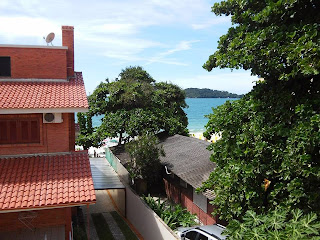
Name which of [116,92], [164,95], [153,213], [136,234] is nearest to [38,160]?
[153,213]

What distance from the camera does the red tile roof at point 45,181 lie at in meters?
10.3

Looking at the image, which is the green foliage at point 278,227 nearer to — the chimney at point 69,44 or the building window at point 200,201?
the building window at point 200,201

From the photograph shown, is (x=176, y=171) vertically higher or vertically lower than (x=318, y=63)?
lower

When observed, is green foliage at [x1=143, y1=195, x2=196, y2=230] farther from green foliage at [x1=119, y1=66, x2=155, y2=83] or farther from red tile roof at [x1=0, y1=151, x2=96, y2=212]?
green foliage at [x1=119, y1=66, x2=155, y2=83]

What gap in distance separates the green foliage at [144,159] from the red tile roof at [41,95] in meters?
5.99

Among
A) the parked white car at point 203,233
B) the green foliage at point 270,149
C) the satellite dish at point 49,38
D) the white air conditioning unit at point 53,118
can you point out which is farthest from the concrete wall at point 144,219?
the satellite dish at point 49,38

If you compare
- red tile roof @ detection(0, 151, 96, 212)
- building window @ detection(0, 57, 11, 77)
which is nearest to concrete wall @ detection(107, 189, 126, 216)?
red tile roof @ detection(0, 151, 96, 212)

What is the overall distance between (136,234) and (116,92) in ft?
45.8

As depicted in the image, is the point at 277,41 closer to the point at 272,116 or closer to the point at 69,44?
the point at 272,116

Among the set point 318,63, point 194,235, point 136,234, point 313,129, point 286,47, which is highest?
point 286,47

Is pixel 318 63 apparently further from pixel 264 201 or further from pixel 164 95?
pixel 164 95

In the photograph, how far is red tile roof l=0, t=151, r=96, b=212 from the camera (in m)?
10.3

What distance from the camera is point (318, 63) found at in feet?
24.0

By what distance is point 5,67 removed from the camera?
14.5 meters
